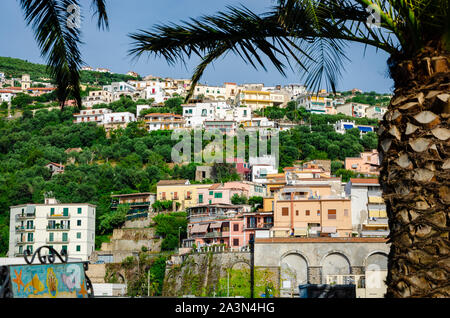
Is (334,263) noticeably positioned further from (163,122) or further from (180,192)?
(163,122)

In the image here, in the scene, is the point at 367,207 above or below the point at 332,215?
above

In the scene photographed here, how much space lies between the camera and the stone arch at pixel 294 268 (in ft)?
138

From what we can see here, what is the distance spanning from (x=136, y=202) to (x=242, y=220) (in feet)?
68.7

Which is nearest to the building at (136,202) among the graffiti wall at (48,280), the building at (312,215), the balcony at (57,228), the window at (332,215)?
the balcony at (57,228)

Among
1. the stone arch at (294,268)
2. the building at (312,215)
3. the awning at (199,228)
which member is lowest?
the stone arch at (294,268)

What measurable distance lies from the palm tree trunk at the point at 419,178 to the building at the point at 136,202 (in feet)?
219

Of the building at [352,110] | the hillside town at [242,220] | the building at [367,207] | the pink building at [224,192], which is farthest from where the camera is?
the building at [352,110]

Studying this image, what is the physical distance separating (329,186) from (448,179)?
52.2 meters

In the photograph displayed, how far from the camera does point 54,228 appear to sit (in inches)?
2594

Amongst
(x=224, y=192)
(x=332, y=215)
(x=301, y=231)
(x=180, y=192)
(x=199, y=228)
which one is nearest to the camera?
(x=301, y=231)

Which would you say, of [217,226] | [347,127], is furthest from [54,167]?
[347,127]

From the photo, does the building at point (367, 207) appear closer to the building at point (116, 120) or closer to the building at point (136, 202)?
the building at point (136, 202)

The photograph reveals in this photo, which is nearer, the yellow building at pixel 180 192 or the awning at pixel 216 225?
the awning at pixel 216 225

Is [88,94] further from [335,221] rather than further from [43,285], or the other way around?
[43,285]
